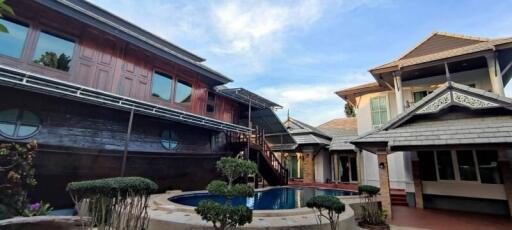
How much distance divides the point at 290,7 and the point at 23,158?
10.0m

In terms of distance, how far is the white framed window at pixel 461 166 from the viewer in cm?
960

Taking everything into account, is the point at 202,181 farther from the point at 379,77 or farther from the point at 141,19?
the point at 379,77

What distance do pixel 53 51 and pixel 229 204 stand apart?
7.63 m

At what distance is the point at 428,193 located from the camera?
10.6m

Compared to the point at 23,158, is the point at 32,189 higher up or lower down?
lower down

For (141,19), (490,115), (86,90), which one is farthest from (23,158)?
(490,115)

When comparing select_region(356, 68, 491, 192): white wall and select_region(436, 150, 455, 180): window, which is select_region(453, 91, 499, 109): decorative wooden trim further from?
select_region(356, 68, 491, 192): white wall

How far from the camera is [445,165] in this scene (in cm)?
1055

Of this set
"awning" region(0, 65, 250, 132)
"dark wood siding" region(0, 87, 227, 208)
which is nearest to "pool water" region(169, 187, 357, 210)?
"dark wood siding" region(0, 87, 227, 208)

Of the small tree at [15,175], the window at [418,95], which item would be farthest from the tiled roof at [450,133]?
the small tree at [15,175]

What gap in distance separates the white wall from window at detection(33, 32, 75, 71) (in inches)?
563

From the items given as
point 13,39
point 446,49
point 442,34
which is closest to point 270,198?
point 13,39

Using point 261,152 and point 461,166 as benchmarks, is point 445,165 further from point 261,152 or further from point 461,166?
point 261,152

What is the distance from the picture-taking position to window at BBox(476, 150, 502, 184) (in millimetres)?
9445
